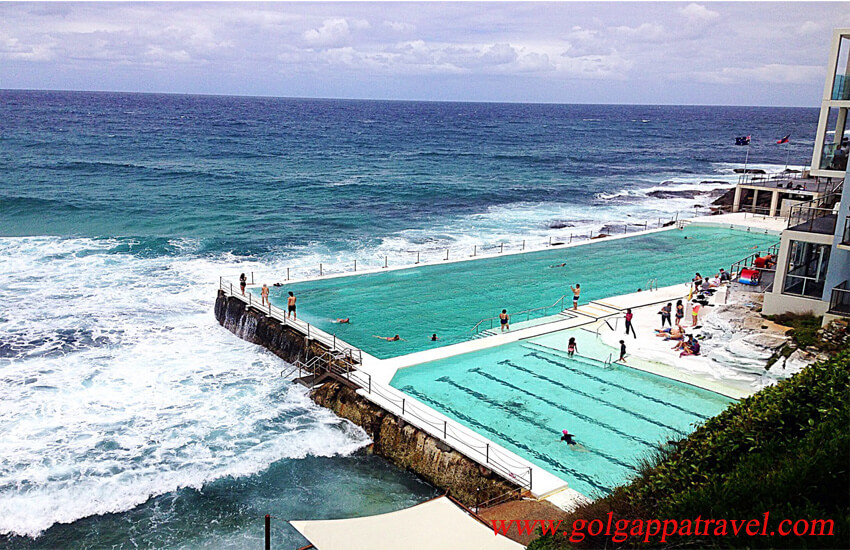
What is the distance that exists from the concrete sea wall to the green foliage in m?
4.19

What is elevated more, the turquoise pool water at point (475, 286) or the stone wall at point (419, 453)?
the turquoise pool water at point (475, 286)

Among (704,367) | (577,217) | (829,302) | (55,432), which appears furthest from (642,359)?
(577,217)

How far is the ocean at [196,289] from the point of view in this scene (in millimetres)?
16281

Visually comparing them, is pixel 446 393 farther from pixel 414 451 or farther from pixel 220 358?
pixel 220 358

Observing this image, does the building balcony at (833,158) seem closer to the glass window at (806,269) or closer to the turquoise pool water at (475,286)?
the glass window at (806,269)

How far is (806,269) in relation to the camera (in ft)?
75.5

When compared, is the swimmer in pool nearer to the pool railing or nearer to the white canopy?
the white canopy

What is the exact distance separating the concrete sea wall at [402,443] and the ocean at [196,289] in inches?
15.9

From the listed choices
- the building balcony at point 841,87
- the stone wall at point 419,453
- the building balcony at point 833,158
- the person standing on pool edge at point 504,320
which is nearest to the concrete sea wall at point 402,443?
the stone wall at point 419,453

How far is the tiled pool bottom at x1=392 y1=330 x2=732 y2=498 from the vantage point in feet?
52.2

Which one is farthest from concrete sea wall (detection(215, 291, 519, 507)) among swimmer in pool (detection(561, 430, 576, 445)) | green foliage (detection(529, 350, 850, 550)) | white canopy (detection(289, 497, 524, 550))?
green foliage (detection(529, 350, 850, 550))

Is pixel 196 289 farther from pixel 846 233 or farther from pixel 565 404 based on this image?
pixel 846 233

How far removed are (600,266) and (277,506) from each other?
2305 centimetres

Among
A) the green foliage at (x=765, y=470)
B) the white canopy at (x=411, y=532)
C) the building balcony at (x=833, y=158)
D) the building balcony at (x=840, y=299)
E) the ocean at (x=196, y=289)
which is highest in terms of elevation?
the building balcony at (x=833, y=158)
